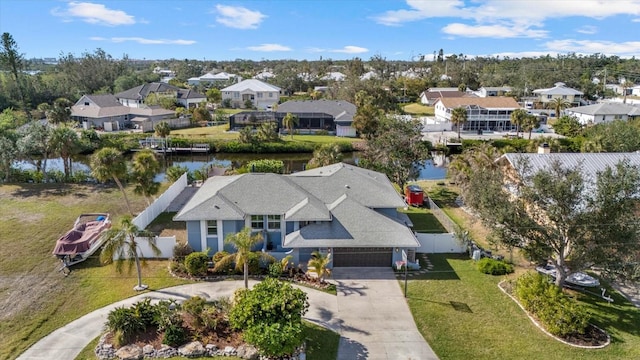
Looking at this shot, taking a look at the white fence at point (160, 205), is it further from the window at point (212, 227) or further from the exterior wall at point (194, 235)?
the window at point (212, 227)

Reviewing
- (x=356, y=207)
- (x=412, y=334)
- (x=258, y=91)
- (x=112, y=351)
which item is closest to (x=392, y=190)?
(x=356, y=207)

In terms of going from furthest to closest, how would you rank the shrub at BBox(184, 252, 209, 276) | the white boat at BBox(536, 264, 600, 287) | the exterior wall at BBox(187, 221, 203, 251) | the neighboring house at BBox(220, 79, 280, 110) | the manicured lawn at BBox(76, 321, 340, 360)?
the neighboring house at BBox(220, 79, 280, 110) < the exterior wall at BBox(187, 221, 203, 251) < the shrub at BBox(184, 252, 209, 276) < the white boat at BBox(536, 264, 600, 287) < the manicured lawn at BBox(76, 321, 340, 360)

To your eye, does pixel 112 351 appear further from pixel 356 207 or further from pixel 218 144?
pixel 218 144

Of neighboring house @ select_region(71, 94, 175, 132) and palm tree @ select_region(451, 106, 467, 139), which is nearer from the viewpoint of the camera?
palm tree @ select_region(451, 106, 467, 139)

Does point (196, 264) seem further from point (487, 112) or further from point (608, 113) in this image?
point (608, 113)

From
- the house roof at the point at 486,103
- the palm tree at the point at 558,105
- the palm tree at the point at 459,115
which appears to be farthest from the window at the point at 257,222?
the palm tree at the point at 558,105

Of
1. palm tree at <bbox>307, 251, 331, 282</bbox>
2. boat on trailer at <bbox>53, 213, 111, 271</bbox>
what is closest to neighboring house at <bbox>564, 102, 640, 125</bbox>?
palm tree at <bbox>307, 251, 331, 282</bbox>

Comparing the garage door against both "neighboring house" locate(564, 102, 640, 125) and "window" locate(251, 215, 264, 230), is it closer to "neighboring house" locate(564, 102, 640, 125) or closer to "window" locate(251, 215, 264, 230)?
"window" locate(251, 215, 264, 230)
